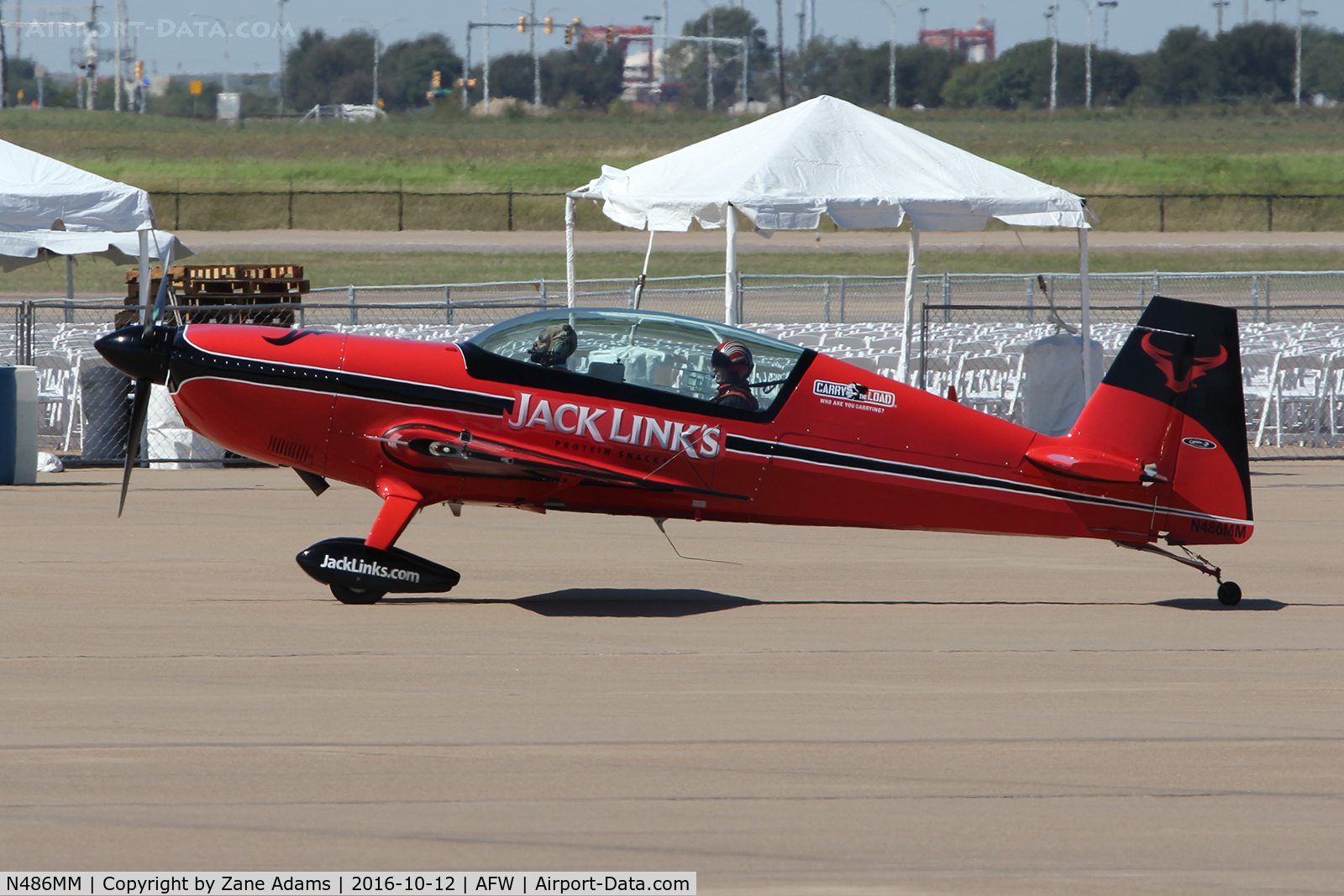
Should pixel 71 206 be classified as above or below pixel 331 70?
below

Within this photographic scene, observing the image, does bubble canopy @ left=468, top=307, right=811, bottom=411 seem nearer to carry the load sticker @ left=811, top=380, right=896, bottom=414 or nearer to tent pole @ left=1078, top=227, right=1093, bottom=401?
carry the load sticker @ left=811, top=380, right=896, bottom=414

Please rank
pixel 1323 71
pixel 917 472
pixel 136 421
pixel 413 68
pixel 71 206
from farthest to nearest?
1. pixel 413 68
2. pixel 1323 71
3. pixel 71 206
4. pixel 136 421
5. pixel 917 472

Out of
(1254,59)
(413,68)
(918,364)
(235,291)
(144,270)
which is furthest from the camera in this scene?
(413,68)

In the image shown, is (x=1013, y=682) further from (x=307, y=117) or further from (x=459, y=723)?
(x=307, y=117)

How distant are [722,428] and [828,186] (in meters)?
6.69

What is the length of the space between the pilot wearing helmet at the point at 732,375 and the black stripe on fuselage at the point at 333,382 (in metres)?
1.18

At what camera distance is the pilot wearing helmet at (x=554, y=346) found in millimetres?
8273

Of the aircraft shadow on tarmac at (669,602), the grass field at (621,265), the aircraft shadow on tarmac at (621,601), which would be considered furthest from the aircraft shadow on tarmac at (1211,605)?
the grass field at (621,265)

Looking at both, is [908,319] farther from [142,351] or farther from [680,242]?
[680,242]

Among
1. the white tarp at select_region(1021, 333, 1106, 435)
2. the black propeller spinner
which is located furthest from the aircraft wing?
the white tarp at select_region(1021, 333, 1106, 435)

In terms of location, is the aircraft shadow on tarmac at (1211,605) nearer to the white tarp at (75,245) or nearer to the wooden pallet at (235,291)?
the wooden pallet at (235,291)

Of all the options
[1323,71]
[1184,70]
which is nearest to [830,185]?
[1184,70]

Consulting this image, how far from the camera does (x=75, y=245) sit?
17.7 m

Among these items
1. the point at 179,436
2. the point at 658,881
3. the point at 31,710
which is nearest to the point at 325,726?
the point at 31,710
